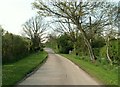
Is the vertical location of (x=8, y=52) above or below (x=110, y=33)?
below

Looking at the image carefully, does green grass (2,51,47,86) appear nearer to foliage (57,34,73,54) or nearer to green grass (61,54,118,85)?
green grass (61,54,118,85)

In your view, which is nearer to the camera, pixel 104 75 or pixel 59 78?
pixel 59 78

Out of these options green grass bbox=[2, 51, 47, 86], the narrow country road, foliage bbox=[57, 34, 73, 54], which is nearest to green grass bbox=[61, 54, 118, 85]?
the narrow country road

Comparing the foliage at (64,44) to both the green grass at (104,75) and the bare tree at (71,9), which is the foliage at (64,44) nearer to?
the bare tree at (71,9)

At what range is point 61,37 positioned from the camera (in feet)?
271

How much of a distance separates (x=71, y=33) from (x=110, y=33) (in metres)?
35.6

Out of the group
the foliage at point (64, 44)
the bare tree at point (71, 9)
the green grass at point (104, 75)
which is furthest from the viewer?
the foliage at point (64, 44)

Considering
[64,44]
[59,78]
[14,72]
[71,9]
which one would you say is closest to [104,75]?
[59,78]

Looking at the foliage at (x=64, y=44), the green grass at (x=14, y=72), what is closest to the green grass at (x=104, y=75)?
the green grass at (x=14, y=72)

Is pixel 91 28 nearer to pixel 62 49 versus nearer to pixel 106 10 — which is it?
pixel 106 10

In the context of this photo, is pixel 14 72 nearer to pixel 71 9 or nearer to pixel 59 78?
pixel 59 78

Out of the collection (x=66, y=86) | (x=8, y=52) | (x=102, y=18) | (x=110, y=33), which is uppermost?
(x=102, y=18)

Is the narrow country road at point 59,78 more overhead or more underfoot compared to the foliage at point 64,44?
more underfoot

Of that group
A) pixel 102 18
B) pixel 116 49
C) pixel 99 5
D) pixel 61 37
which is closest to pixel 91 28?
pixel 102 18
